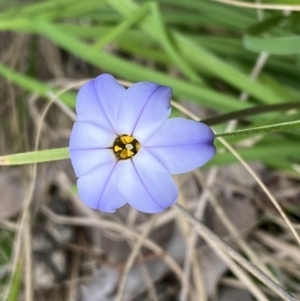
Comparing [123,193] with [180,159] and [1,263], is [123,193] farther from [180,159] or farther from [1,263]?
[1,263]

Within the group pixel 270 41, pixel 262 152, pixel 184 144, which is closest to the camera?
pixel 184 144

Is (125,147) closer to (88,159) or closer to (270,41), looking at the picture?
(88,159)

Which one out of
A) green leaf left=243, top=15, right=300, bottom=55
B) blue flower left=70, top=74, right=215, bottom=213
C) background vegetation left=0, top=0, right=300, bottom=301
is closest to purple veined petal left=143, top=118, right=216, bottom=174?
blue flower left=70, top=74, right=215, bottom=213

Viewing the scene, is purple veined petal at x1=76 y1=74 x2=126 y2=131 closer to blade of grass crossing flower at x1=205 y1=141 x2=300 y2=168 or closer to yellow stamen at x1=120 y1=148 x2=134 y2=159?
yellow stamen at x1=120 y1=148 x2=134 y2=159

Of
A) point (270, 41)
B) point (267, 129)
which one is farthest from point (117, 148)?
point (270, 41)

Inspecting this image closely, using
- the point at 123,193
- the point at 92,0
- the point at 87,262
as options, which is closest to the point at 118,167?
the point at 123,193

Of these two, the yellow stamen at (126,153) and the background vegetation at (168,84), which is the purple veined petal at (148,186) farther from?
the background vegetation at (168,84)
